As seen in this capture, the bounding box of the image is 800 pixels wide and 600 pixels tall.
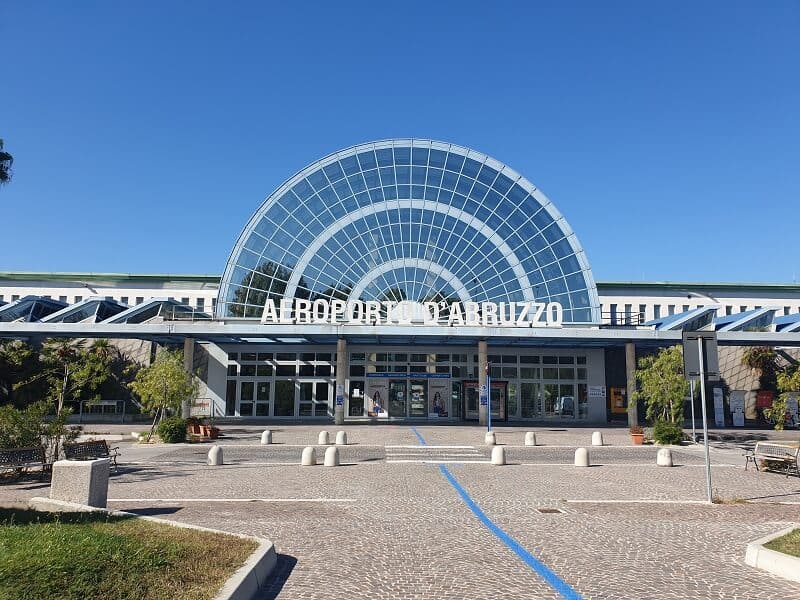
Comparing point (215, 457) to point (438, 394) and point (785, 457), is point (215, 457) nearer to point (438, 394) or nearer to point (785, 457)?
point (785, 457)

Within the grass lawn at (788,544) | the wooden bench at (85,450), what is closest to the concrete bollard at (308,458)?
the wooden bench at (85,450)

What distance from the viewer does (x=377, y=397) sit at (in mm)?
44188

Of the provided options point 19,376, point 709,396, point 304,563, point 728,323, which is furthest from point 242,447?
point 728,323

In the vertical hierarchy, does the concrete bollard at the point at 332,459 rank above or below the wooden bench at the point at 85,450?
below

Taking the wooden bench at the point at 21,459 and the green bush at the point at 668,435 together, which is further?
the green bush at the point at 668,435

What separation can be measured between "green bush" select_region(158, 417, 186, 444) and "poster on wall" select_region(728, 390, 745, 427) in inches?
1405

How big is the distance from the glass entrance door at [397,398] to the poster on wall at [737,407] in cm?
2293

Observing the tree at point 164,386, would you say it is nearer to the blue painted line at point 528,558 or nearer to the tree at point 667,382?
the blue painted line at point 528,558

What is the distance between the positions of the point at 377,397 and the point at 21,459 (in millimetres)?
29487

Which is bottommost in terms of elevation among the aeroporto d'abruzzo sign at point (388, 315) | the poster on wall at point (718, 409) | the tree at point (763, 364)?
the poster on wall at point (718, 409)

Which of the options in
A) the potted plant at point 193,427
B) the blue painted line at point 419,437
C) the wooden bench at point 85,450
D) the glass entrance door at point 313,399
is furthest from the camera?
the glass entrance door at point 313,399

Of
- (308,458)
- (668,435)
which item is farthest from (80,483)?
(668,435)

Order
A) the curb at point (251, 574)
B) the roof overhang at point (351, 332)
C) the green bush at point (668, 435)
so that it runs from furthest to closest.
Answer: the roof overhang at point (351, 332) → the green bush at point (668, 435) → the curb at point (251, 574)

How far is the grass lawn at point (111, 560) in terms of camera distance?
6.00 meters
